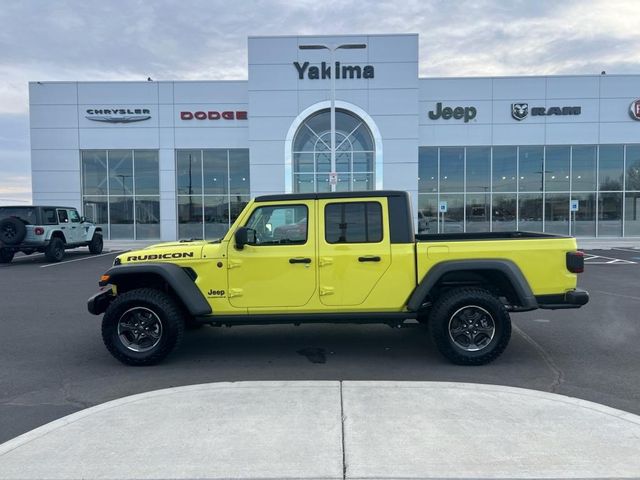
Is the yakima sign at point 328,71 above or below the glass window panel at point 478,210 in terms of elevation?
above

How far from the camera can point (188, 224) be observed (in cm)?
2434

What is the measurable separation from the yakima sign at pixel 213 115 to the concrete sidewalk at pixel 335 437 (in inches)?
819

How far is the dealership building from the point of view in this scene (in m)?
22.0

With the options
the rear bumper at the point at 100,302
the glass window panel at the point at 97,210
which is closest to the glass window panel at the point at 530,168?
the glass window panel at the point at 97,210

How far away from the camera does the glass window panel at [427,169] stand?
79.0 ft

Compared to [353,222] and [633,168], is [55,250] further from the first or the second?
[633,168]

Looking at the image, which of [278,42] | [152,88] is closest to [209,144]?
[152,88]

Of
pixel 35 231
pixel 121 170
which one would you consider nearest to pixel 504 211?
pixel 121 170

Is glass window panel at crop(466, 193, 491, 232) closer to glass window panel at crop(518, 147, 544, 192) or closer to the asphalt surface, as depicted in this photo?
glass window panel at crop(518, 147, 544, 192)

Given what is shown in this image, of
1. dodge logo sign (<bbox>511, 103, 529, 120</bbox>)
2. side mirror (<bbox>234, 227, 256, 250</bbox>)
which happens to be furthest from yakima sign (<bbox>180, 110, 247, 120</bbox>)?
side mirror (<bbox>234, 227, 256, 250</bbox>)

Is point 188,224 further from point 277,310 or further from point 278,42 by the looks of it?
point 277,310

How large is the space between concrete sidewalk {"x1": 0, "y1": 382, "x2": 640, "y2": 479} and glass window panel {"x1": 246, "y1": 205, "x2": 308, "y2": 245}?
67.8 inches

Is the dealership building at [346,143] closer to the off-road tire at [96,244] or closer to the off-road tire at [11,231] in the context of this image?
the off-road tire at [96,244]

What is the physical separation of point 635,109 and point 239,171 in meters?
19.7
